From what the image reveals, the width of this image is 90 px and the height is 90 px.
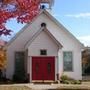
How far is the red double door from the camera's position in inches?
1825

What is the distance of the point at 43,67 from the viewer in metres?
46.6

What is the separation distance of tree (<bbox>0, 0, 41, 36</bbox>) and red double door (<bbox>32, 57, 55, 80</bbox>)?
22.3 meters

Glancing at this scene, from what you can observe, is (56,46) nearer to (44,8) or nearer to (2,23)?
(44,8)

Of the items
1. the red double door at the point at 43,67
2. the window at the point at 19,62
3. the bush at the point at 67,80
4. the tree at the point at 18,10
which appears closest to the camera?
the tree at the point at 18,10

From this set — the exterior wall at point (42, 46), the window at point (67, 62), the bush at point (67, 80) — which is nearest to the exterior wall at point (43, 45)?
the exterior wall at point (42, 46)

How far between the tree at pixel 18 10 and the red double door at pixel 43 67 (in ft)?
73.2

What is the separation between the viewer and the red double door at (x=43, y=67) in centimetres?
4634

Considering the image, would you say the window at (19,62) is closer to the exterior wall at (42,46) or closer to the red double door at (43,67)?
the exterior wall at (42,46)

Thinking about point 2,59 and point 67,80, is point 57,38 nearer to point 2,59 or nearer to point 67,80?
point 67,80

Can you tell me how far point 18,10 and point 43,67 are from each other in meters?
23.9

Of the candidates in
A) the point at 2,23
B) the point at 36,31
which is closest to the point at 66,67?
the point at 36,31

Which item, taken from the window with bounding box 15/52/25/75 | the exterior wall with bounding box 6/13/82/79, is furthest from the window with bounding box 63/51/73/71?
the window with bounding box 15/52/25/75

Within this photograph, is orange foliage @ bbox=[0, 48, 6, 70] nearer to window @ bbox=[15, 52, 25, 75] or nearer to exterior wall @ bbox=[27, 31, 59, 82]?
window @ bbox=[15, 52, 25, 75]

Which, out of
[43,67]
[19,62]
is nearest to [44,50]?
[43,67]
